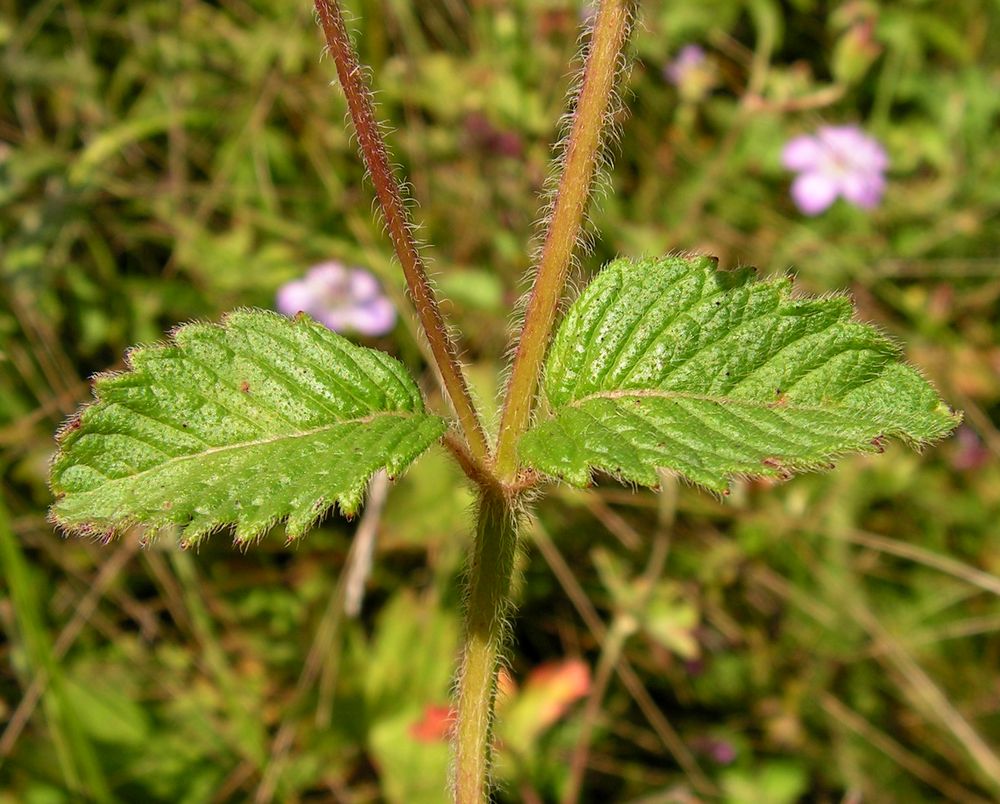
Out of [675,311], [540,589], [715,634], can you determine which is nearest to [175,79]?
[540,589]

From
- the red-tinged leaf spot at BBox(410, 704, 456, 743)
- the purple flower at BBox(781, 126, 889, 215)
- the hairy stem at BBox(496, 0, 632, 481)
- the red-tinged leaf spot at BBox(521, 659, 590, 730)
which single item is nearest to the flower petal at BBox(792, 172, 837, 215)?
the purple flower at BBox(781, 126, 889, 215)

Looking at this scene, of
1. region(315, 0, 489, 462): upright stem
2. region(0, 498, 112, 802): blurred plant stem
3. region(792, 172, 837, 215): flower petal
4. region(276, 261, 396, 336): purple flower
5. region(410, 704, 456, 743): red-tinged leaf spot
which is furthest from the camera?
region(792, 172, 837, 215): flower petal

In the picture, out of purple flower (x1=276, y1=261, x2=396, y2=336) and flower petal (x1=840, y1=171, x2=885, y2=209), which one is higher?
purple flower (x1=276, y1=261, x2=396, y2=336)

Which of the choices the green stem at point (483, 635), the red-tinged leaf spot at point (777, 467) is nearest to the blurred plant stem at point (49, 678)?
the green stem at point (483, 635)

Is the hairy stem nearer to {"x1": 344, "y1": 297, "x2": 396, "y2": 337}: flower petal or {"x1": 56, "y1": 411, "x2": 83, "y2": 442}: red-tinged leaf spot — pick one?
{"x1": 56, "y1": 411, "x2": 83, "y2": 442}: red-tinged leaf spot

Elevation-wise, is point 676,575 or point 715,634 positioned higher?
point 676,575

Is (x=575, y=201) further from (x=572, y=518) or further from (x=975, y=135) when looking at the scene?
(x=975, y=135)

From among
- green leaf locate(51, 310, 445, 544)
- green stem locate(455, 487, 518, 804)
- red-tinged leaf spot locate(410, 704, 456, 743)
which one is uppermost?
green leaf locate(51, 310, 445, 544)
